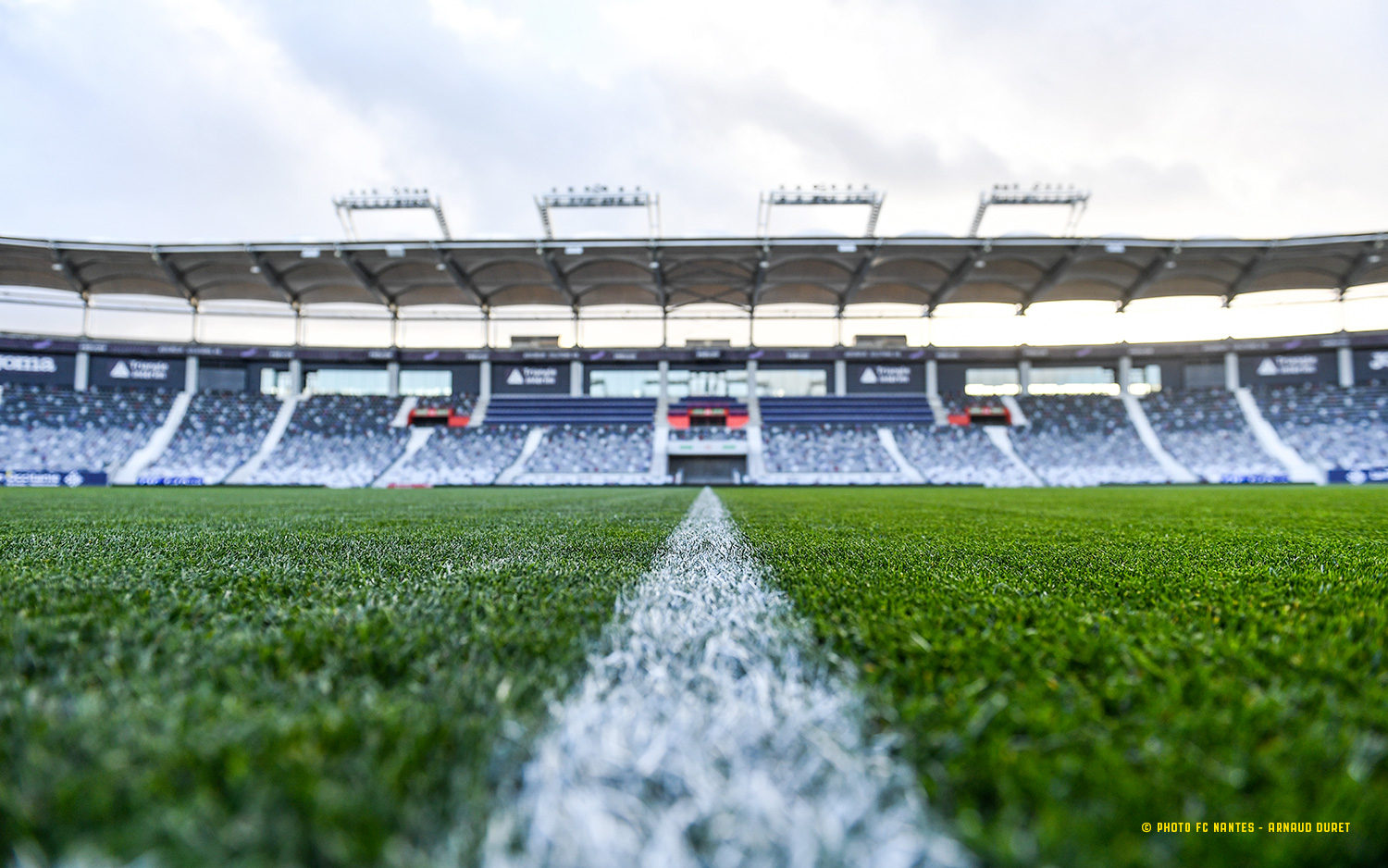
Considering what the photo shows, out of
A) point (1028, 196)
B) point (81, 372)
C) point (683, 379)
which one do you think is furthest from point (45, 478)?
point (1028, 196)

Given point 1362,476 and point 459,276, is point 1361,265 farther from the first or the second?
point 459,276

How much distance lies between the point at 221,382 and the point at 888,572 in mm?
29331

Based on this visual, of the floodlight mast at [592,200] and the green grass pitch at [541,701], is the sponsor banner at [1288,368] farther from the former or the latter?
the green grass pitch at [541,701]

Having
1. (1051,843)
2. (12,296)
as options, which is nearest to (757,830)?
(1051,843)

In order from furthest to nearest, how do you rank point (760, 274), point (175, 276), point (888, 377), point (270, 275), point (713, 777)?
point (888, 377), point (760, 274), point (270, 275), point (175, 276), point (713, 777)

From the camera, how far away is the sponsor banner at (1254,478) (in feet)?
68.5

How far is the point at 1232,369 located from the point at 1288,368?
1.84m

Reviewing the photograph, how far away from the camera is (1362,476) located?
66.4 ft

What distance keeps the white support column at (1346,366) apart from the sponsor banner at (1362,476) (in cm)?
468

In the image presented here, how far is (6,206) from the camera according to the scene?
2158 centimetres

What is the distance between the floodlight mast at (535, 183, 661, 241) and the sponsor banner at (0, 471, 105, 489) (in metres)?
15.6

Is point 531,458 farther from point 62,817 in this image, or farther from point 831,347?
point 62,817

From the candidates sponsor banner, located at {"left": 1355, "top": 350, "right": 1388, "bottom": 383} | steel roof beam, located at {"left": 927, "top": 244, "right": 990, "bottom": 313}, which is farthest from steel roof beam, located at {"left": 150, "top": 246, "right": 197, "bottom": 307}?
sponsor banner, located at {"left": 1355, "top": 350, "right": 1388, "bottom": 383}

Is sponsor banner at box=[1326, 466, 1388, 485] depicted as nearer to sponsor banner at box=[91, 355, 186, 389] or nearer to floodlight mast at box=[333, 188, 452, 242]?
floodlight mast at box=[333, 188, 452, 242]
